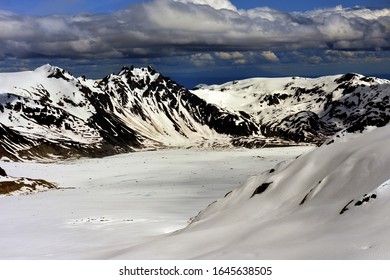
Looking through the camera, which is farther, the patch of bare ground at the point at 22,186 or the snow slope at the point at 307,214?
the patch of bare ground at the point at 22,186

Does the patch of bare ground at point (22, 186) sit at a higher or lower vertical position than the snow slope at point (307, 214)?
lower

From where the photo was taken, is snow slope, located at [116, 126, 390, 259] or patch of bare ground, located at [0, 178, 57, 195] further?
patch of bare ground, located at [0, 178, 57, 195]

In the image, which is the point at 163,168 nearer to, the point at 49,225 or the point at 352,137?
the point at 49,225

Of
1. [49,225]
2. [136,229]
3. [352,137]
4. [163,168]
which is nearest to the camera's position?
[352,137]

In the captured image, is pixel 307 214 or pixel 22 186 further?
pixel 22 186

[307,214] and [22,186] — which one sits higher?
[307,214]

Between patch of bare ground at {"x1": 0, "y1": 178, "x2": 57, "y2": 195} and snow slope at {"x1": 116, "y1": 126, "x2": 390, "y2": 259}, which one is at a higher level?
snow slope at {"x1": 116, "y1": 126, "x2": 390, "y2": 259}
